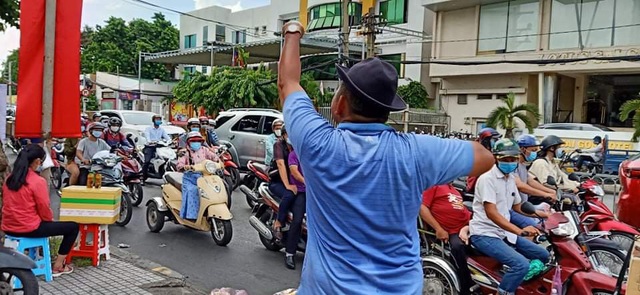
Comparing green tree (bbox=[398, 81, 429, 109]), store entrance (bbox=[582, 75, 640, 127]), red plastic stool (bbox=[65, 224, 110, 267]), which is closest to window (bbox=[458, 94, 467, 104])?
green tree (bbox=[398, 81, 429, 109])

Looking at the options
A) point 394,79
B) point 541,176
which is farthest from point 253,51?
point 394,79

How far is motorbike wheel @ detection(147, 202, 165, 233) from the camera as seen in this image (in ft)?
25.7

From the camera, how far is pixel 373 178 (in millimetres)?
1754

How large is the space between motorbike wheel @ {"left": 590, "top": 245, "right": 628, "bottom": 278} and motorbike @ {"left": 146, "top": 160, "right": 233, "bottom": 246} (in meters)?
4.31

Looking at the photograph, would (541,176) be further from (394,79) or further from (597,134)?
(597,134)

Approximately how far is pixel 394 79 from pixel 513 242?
3.33 meters

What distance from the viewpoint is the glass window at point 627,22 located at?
68.9 ft

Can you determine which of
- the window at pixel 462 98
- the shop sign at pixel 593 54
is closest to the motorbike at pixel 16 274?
the shop sign at pixel 593 54

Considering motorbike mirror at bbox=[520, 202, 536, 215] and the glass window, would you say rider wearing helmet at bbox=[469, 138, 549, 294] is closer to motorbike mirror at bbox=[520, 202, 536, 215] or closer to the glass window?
motorbike mirror at bbox=[520, 202, 536, 215]

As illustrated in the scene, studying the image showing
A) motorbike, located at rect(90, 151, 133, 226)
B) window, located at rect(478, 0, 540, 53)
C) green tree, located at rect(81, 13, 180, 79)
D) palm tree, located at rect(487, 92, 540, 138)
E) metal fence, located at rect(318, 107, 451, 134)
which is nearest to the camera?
motorbike, located at rect(90, 151, 133, 226)

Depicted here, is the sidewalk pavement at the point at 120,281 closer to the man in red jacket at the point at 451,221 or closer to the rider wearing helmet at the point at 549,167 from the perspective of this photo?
the man in red jacket at the point at 451,221

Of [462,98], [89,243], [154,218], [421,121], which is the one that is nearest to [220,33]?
[421,121]

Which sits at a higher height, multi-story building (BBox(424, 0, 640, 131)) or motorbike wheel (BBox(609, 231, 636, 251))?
multi-story building (BBox(424, 0, 640, 131))

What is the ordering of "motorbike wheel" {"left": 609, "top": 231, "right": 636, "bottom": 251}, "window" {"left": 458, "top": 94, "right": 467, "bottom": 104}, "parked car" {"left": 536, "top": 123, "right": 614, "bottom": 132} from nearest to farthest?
"motorbike wheel" {"left": 609, "top": 231, "right": 636, "bottom": 251}
"parked car" {"left": 536, "top": 123, "right": 614, "bottom": 132}
"window" {"left": 458, "top": 94, "right": 467, "bottom": 104}
